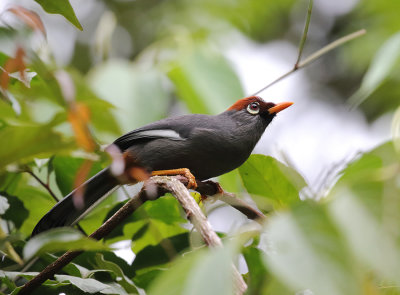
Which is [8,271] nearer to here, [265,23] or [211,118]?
[211,118]

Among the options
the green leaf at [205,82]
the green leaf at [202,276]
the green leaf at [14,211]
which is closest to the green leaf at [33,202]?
the green leaf at [14,211]

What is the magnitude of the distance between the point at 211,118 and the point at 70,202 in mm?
1409

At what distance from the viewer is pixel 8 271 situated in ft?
5.81

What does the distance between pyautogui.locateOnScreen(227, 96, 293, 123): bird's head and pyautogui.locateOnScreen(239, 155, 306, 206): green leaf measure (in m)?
1.85

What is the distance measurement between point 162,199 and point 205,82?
89cm

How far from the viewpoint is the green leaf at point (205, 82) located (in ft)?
9.50

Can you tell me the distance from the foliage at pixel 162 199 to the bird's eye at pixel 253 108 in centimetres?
71

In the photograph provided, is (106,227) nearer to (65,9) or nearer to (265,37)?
(65,9)

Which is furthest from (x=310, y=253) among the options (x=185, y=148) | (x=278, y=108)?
(x=278, y=108)

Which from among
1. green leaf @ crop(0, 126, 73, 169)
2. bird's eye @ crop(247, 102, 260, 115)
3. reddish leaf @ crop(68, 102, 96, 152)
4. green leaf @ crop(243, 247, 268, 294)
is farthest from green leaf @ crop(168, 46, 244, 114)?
reddish leaf @ crop(68, 102, 96, 152)

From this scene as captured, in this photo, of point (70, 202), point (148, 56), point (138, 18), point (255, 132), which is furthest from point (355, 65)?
point (70, 202)

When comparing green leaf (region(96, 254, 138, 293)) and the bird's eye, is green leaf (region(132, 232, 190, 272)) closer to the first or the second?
green leaf (region(96, 254, 138, 293))

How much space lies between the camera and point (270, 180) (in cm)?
195

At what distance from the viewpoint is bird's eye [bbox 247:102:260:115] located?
3.89 metres
